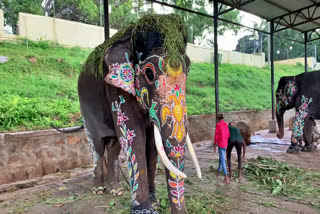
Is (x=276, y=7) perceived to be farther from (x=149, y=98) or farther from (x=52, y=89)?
(x=149, y=98)

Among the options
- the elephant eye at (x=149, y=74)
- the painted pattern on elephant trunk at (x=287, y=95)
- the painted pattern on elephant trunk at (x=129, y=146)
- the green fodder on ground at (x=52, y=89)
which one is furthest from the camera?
the painted pattern on elephant trunk at (x=287, y=95)

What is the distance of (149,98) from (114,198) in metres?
1.85

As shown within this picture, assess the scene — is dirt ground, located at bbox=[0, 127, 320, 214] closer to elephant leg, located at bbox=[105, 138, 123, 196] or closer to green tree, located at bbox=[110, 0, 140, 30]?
elephant leg, located at bbox=[105, 138, 123, 196]

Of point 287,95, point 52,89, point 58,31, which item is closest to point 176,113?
point 287,95

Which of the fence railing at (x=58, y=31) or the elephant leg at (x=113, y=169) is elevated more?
the fence railing at (x=58, y=31)

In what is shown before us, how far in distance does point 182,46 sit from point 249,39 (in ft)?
128

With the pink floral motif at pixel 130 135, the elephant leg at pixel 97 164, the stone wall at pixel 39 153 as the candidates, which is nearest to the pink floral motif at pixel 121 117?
the pink floral motif at pixel 130 135

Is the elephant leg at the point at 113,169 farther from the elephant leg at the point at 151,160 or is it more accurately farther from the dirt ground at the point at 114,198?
the elephant leg at the point at 151,160

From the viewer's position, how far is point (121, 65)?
2.83 metres

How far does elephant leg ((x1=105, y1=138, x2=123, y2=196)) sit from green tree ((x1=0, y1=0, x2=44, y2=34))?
14667mm

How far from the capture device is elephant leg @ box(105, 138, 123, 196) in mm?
3848

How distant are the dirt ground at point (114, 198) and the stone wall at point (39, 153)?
0.20 meters

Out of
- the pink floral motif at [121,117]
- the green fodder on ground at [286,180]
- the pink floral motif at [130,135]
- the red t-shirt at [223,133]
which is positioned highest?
the pink floral motif at [121,117]

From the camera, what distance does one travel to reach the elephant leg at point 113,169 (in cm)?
385
